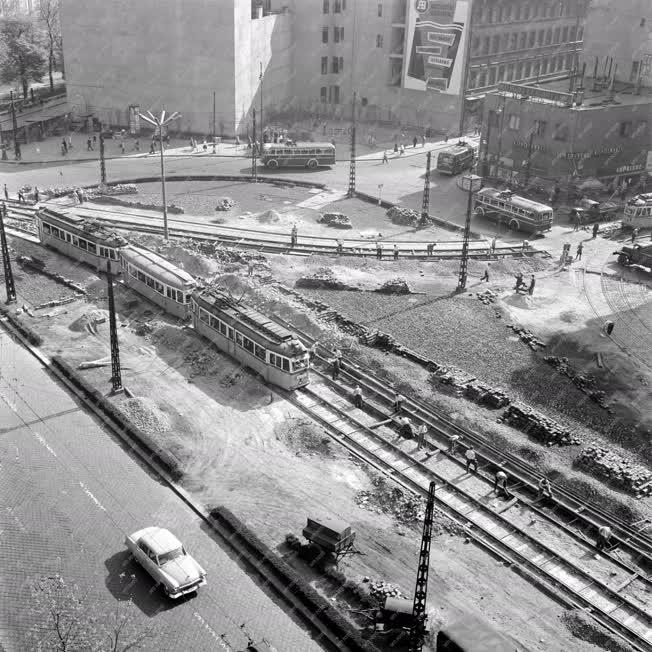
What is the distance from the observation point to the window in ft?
253

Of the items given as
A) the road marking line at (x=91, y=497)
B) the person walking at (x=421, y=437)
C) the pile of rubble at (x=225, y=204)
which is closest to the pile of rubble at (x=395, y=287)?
the person walking at (x=421, y=437)

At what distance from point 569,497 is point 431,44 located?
7920cm

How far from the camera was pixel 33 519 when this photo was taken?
3153 centimetres

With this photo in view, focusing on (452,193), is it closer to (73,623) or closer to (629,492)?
(629,492)

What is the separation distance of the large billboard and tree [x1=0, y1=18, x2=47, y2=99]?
4825 centimetres

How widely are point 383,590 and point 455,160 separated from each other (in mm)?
63793

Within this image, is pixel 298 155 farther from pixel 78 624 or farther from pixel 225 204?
pixel 78 624

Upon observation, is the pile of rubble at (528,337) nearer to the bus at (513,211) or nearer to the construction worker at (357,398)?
the construction worker at (357,398)

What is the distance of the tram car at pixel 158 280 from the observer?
48906 mm

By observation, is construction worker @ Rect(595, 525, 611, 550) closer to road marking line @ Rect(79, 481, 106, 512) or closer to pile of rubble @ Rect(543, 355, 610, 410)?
pile of rubble @ Rect(543, 355, 610, 410)

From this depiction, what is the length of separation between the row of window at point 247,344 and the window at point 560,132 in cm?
4618

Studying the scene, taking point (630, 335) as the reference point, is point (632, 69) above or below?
above

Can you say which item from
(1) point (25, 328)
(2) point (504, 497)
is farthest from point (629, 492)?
(1) point (25, 328)

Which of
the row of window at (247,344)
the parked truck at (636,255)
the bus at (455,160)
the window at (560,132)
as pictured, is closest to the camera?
the row of window at (247,344)
